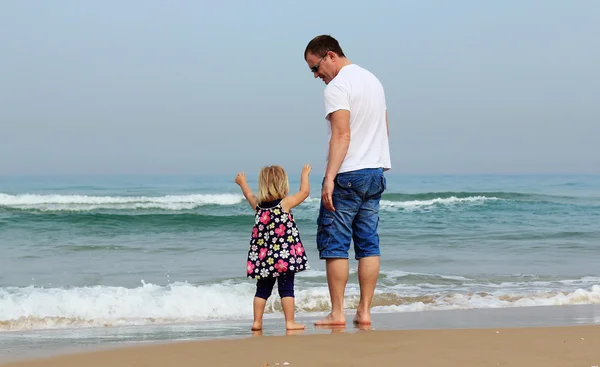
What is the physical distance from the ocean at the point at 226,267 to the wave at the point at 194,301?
0.01m

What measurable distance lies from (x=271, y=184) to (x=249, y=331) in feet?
3.21

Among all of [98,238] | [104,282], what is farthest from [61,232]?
[104,282]

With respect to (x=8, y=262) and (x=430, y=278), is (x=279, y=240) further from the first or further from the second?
(x=8, y=262)

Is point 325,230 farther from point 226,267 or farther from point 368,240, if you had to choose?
point 226,267

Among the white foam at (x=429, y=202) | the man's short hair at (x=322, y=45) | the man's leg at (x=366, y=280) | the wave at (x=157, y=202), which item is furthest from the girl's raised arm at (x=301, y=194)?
the white foam at (x=429, y=202)

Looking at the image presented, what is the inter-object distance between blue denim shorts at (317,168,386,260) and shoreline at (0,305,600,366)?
516 mm

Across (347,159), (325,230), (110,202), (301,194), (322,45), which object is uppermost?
(322,45)

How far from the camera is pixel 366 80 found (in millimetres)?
4137

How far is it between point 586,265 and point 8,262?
24.6 ft

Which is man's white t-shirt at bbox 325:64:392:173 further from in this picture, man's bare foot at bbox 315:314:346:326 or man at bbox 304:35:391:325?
man's bare foot at bbox 315:314:346:326

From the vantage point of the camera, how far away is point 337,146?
4.01m

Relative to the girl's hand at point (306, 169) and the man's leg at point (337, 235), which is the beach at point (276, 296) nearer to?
the man's leg at point (337, 235)

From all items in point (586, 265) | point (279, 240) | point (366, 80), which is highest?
point (366, 80)

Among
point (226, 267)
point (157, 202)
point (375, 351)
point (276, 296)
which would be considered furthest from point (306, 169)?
point (157, 202)
